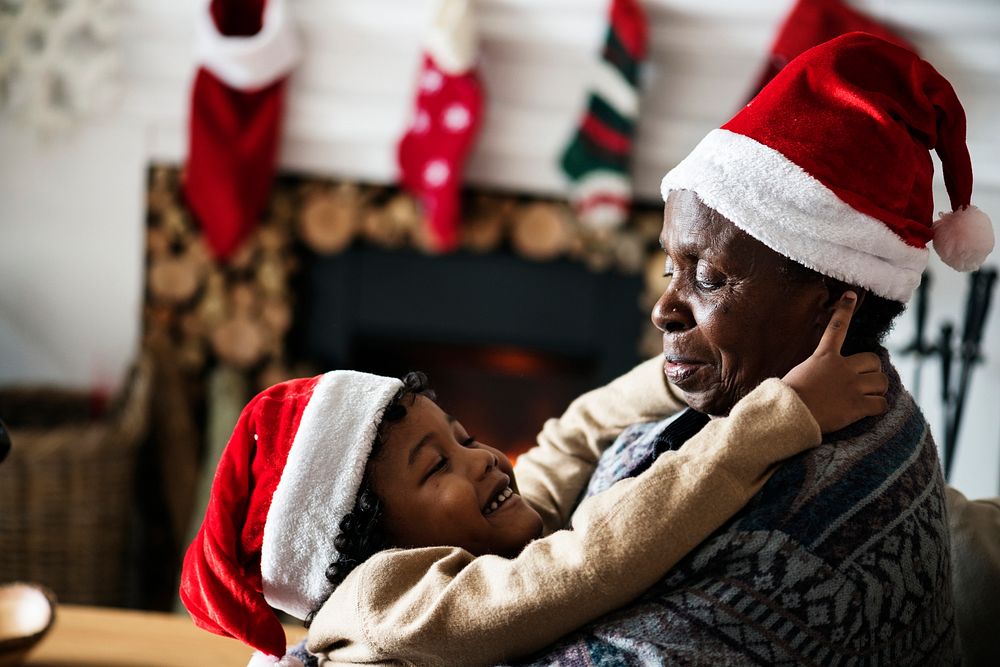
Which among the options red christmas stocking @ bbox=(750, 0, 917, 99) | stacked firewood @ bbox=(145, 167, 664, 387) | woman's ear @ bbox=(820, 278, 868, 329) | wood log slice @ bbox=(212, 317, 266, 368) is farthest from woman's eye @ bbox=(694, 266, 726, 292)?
wood log slice @ bbox=(212, 317, 266, 368)

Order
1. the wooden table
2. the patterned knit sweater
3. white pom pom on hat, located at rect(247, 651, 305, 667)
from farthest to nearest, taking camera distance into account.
Answer: the wooden table → white pom pom on hat, located at rect(247, 651, 305, 667) → the patterned knit sweater

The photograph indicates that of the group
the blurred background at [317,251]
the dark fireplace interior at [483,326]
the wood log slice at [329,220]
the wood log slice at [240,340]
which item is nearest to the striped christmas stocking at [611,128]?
the blurred background at [317,251]

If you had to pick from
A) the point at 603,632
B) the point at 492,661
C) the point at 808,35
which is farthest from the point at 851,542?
the point at 808,35

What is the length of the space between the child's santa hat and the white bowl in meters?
0.53

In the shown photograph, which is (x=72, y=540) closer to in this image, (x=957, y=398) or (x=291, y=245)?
(x=291, y=245)

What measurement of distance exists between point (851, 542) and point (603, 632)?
235 mm

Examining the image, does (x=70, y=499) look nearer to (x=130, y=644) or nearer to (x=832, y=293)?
(x=130, y=644)

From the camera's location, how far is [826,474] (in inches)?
36.4

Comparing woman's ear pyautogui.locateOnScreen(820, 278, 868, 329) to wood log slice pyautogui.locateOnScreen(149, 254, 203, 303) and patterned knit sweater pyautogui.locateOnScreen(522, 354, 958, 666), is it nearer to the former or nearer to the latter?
patterned knit sweater pyautogui.locateOnScreen(522, 354, 958, 666)

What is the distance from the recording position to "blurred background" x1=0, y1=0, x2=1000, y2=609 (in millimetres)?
2523

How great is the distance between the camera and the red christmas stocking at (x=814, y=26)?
7.84 feet

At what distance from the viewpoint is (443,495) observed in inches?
45.2

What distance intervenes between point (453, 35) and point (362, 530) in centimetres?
162

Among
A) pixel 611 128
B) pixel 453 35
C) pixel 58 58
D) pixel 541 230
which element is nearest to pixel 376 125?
pixel 453 35
